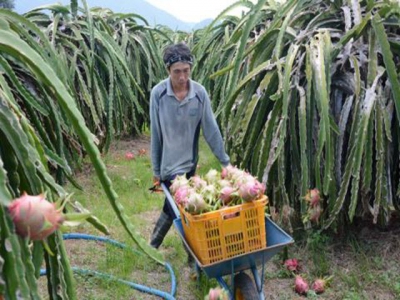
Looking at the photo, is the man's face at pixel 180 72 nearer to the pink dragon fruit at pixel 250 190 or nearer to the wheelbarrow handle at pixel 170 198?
the wheelbarrow handle at pixel 170 198

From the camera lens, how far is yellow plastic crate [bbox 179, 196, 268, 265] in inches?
78.7

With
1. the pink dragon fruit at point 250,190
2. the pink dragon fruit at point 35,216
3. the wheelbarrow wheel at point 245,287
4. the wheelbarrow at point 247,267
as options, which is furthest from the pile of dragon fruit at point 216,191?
the pink dragon fruit at point 35,216

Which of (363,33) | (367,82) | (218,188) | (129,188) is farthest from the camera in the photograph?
(129,188)

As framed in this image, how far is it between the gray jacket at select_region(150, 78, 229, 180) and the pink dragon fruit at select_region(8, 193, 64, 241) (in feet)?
6.85

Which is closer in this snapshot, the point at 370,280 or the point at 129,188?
the point at 370,280

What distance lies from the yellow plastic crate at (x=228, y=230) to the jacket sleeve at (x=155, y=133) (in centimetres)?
92

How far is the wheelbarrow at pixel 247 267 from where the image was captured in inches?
80.2

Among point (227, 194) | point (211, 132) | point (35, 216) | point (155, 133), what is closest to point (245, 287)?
point (227, 194)

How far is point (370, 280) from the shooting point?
2.56 metres

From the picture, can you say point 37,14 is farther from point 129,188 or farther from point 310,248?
point 310,248

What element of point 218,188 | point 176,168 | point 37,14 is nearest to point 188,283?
point 176,168

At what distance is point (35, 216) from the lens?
69 cm

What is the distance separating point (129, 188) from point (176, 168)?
179 cm

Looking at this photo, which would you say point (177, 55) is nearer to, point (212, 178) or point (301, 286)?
point (212, 178)
